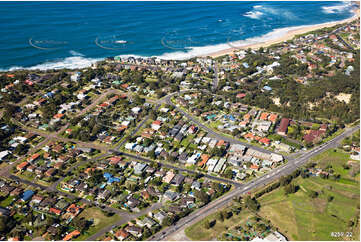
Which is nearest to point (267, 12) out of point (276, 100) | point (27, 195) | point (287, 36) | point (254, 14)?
point (254, 14)

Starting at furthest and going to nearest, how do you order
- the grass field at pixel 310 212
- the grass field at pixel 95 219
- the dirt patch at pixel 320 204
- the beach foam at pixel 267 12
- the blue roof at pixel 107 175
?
the beach foam at pixel 267 12
the blue roof at pixel 107 175
the dirt patch at pixel 320 204
the grass field at pixel 95 219
the grass field at pixel 310 212

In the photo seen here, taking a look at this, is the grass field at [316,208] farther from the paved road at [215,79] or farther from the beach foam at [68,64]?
the beach foam at [68,64]

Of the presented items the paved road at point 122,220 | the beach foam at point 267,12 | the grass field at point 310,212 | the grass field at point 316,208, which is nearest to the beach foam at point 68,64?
A: the paved road at point 122,220

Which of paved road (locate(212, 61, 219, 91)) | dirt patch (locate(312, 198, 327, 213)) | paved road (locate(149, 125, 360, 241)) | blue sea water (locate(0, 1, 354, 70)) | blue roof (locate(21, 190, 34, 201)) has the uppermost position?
blue sea water (locate(0, 1, 354, 70))

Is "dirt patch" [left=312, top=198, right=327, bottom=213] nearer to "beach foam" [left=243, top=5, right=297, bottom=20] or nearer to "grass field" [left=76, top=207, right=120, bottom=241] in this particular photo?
"grass field" [left=76, top=207, right=120, bottom=241]

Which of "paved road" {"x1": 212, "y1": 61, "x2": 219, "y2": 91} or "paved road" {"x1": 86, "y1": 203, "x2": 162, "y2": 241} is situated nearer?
"paved road" {"x1": 86, "y1": 203, "x2": 162, "y2": 241}

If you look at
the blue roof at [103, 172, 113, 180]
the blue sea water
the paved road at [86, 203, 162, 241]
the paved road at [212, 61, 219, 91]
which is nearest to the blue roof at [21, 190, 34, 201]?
the blue roof at [103, 172, 113, 180]
